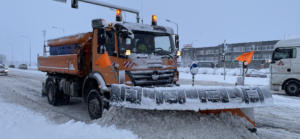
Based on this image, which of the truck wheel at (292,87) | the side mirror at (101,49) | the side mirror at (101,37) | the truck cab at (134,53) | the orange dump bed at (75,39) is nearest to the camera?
the truck cab at (134,53)

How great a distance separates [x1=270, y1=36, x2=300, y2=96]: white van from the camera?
11.2m

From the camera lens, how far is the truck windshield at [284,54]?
1128 centimetres

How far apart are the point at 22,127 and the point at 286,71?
487 inches

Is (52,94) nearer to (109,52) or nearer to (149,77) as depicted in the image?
(109,52)

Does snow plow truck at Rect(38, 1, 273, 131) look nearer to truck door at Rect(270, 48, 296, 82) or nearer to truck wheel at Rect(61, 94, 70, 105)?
truck wheel at Rect(61, 94, 70, 105)

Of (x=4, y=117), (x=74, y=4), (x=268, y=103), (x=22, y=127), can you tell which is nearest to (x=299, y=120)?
(x=268, y=103)

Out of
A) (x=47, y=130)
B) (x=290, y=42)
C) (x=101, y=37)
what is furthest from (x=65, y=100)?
(x=290, y=42)

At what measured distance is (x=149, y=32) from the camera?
235 inches

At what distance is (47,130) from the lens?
4.90 m

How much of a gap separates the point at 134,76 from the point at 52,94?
15.9 ft

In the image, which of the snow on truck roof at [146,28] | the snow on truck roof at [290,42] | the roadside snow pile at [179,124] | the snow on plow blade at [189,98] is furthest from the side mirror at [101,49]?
the snow on truck roof at [290,42]

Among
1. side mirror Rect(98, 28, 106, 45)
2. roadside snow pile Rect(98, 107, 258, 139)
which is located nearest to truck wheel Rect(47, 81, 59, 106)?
side mirror Rect(98, 28, 106, 45)

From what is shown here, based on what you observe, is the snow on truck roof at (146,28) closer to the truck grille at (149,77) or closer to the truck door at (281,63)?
the truck grille at (149,77)

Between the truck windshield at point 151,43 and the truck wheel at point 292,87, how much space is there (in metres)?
8.61
